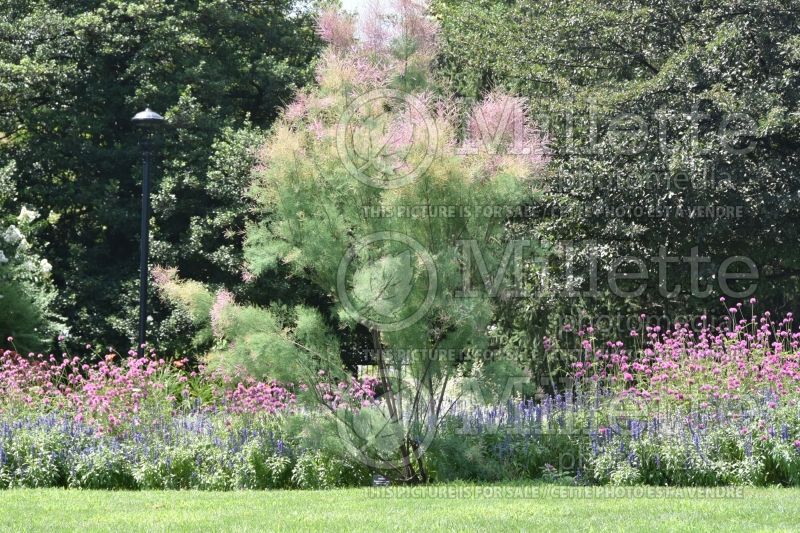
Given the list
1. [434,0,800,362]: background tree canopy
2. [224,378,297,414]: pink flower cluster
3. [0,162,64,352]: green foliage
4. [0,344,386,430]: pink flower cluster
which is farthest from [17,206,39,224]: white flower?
[224,378,297,414]: pink flower cluster

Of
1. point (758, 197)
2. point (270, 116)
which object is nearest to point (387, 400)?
point (758, 197)

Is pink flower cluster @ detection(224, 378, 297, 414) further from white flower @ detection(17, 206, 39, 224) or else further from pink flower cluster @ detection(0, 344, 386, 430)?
white flower @ detection(17, 206, 39, 224)

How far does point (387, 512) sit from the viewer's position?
22.2 ft

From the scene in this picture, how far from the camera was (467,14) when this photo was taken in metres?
16.0

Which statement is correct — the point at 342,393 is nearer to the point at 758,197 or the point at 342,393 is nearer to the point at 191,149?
the point at 758,197

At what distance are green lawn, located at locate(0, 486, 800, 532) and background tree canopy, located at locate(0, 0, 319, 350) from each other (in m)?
8.20

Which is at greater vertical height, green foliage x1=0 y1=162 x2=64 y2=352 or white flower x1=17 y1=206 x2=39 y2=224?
white flower x1=17 y1=206 x2=39 y2=224

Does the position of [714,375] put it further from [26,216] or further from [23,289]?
[26,216]

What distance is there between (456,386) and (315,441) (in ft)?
4.68

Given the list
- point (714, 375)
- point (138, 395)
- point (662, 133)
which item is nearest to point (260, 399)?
point (138, 395)

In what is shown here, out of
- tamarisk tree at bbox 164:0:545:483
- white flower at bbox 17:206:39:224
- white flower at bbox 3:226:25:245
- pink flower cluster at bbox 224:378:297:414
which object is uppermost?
white flower at bbox 17:206:39:224

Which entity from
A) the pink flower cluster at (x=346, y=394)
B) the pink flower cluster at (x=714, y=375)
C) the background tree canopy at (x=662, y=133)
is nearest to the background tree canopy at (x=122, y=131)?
the background tree canopy at (x=662, y=133)

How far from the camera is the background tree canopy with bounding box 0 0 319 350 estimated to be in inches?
625

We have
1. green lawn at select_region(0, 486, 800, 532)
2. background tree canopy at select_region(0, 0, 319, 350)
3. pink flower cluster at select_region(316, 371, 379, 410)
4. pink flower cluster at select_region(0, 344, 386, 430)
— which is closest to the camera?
green lawn at select_region(0, 486, 800, 532)
